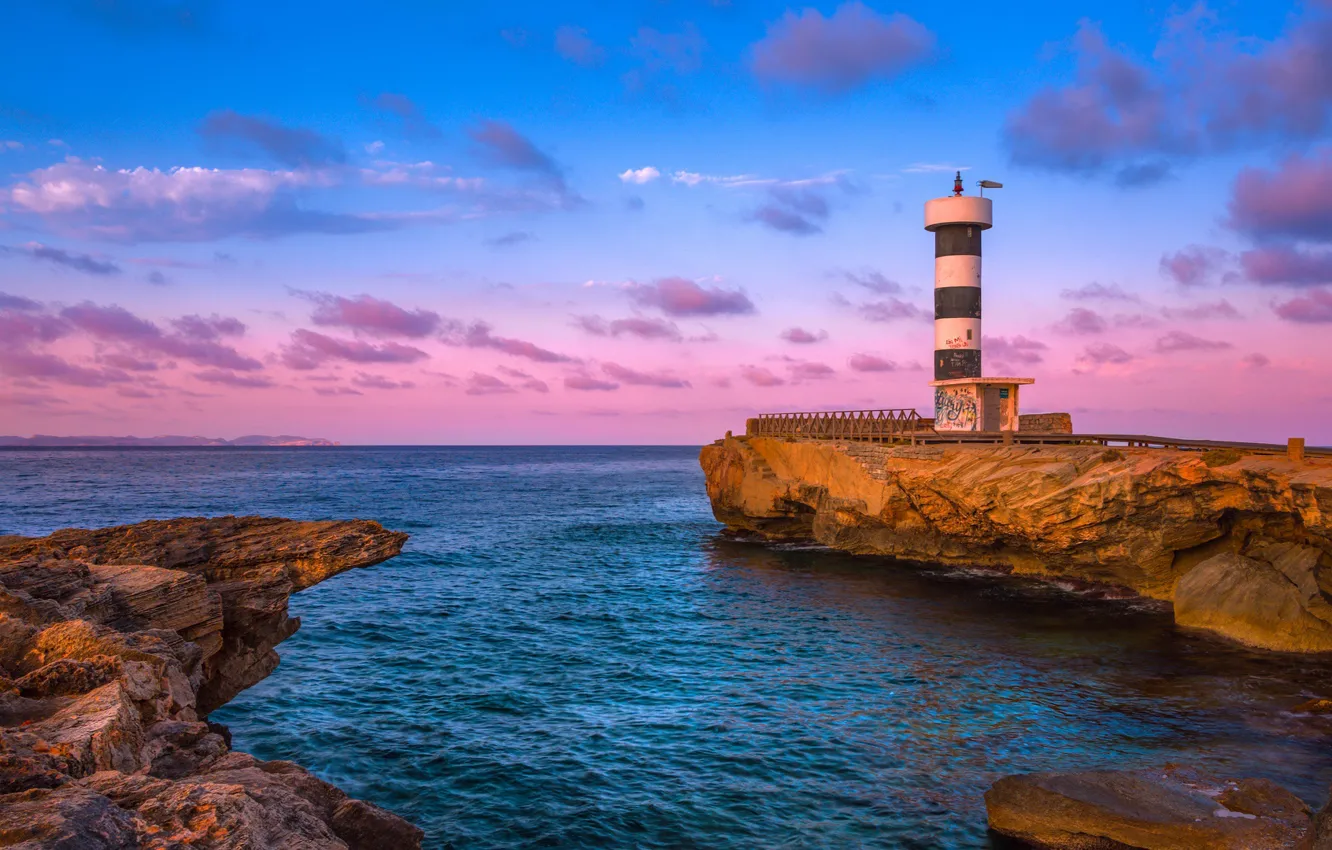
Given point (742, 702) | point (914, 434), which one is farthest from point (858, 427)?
point (742, 702)

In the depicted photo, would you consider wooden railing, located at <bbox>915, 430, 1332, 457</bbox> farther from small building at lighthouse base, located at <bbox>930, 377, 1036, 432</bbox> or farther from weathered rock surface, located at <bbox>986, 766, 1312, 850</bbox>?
weathered rock surface, located at <bbox>986, 766, 1312, 850</bbox>

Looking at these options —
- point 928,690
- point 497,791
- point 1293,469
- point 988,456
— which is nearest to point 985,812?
point 928,690

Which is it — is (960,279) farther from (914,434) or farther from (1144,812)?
(1144,812)

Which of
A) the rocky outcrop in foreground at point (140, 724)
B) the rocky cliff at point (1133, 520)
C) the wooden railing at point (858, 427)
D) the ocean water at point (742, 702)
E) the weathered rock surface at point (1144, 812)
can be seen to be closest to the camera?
the rocky outcrop in foreground at point (140, 724)

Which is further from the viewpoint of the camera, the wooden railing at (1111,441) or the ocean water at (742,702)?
the wooden railing at (1111,441)

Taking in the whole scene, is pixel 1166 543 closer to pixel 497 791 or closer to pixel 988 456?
pixel 988 456

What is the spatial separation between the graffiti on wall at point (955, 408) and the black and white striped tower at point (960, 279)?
895 mm

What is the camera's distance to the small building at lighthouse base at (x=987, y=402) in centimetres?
4366

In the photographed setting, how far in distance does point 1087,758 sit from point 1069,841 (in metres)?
4.01

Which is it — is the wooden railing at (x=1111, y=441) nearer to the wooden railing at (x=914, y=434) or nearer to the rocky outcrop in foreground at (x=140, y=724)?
the wooden railing at (x=914, y=434)

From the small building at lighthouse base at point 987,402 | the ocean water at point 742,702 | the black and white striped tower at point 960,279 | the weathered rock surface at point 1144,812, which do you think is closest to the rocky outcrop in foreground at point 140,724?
the ocean water at point 742,702

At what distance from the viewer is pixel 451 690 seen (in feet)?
70.9

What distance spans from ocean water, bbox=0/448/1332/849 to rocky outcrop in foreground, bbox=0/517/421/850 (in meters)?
2.64

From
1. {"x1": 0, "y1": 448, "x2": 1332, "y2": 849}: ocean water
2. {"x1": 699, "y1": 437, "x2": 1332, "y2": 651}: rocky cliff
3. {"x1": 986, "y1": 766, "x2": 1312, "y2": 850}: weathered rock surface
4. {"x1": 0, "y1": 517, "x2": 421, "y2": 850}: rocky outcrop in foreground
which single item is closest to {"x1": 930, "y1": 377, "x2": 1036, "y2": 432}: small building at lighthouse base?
{"x1": 699, "y1": 437, "x2": 1332, "y2": 651}: rocky cliff
